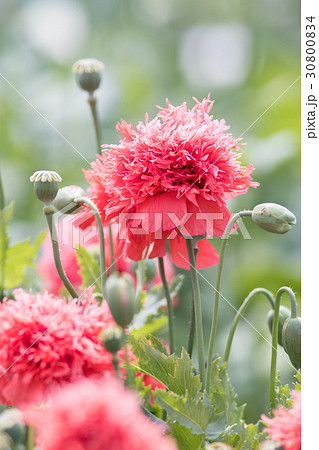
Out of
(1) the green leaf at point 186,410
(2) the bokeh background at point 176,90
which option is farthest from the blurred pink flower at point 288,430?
(2) the bokeh background at point 176,90

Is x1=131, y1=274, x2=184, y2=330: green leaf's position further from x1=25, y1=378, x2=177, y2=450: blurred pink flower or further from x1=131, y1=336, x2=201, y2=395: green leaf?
x1=25, y1=378, x2=177, y2=450: blurred pink flower

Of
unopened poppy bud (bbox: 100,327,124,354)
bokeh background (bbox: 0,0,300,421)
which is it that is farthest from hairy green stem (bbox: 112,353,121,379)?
bokeh background (bbox: 0,0,300,421)

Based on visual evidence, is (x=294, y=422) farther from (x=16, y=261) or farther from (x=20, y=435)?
(x=16, y=261)

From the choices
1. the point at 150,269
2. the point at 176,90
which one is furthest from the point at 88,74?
the point at 176,90

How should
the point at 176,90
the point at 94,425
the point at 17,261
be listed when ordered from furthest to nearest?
the point at 176,90 < the point at 17,261 < the point at 94,425

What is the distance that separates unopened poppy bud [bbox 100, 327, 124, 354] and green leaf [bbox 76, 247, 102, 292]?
0.13 m

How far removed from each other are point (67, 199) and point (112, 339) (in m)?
0.10

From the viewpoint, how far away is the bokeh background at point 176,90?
784 millimetres

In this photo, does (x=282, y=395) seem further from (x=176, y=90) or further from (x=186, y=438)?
(x=176, y=90)

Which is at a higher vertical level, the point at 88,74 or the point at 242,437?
the point at 88,74

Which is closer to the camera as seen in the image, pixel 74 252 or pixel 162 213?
pixel 162 213

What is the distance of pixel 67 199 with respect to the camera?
1.08 feet

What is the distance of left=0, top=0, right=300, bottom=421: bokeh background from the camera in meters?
0.78

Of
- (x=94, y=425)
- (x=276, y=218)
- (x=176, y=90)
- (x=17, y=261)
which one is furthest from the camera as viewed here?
(x=176, y=90)
